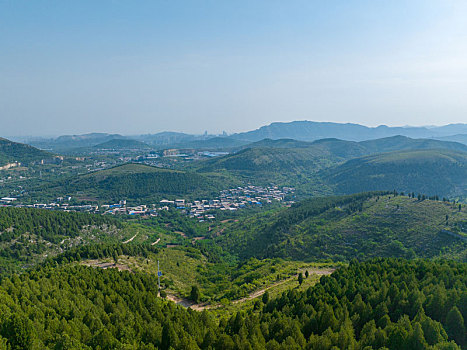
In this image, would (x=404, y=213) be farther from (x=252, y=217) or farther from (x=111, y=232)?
(x=111, y=232)

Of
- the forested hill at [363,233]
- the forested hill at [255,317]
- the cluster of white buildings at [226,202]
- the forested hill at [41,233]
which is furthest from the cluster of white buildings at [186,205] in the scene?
the forested hill at [255,317]

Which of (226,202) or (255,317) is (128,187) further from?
(255,317)

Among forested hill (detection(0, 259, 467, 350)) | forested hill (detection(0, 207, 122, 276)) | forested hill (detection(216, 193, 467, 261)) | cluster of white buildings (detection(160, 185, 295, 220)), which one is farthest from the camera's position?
cluster of white buildings (detection(160, 185, 295, 220))

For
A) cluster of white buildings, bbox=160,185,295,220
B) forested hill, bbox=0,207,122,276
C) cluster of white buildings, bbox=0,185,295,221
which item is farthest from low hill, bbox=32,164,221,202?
forested hill, bbox=0,207,122,276

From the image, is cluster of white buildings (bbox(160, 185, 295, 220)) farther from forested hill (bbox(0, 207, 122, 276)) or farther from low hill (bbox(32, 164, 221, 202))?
forested hill (bbox(0, 207, 122, 276))

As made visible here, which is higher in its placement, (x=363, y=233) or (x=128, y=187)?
(x=128, y=187)

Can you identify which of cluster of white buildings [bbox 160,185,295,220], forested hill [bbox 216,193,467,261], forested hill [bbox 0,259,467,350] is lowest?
cluster of white buildings [bbox 160,185,295,220]

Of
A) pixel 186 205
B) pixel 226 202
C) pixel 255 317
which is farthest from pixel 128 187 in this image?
pixel 255 317
